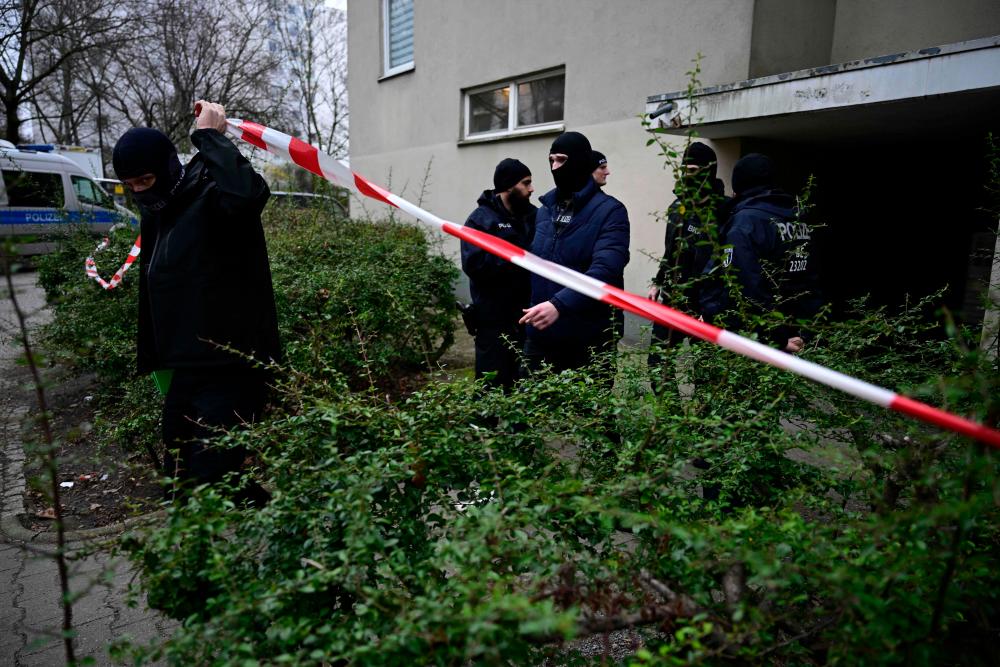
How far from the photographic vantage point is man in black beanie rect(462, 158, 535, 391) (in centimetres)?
408

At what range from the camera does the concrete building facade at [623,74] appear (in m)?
5.64

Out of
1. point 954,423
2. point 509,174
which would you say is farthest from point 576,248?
point 954,423

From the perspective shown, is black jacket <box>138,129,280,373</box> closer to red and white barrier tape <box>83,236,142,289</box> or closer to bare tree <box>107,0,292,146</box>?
red and white barrier tape <box>83,236,142,289</box>

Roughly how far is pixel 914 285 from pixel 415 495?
311 inches

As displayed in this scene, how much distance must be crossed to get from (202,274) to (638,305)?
1.73m

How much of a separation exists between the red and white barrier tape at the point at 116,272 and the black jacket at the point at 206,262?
7.62 feet

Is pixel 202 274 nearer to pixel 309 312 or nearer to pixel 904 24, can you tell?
Answer: pixel 309 312

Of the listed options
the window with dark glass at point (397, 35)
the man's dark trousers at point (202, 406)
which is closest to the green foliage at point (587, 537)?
the man's dark trousers at point (202, 406)

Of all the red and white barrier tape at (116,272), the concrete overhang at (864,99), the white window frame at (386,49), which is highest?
the white window frame at (386,49)

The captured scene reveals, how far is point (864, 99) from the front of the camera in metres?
4.55

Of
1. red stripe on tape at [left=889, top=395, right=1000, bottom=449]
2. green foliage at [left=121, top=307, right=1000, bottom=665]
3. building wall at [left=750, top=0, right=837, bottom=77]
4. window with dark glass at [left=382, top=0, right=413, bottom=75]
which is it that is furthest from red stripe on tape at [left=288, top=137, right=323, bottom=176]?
window with dark glass at [left=382, top=0, right=413, bottom=75]

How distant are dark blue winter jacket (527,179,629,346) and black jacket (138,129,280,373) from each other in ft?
4.96

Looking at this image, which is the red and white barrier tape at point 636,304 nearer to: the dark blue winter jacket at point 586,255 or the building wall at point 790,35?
the dark blue winter jacket at point 586,255

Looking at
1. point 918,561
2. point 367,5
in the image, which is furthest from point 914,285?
point 367,5
